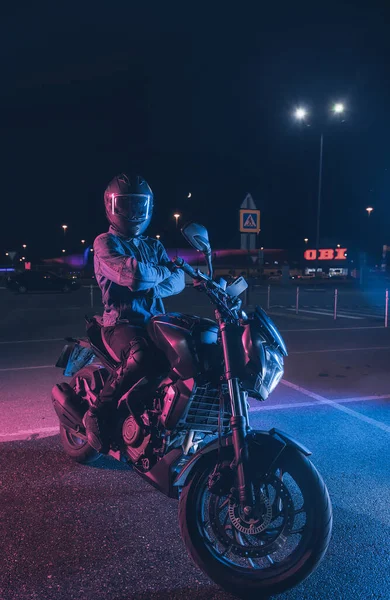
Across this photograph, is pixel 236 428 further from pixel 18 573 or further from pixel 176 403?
pixel 18 573

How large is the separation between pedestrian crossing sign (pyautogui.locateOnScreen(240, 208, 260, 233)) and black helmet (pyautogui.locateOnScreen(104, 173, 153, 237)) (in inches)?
450

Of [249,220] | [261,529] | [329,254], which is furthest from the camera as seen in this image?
[329,254]

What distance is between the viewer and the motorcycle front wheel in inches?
104

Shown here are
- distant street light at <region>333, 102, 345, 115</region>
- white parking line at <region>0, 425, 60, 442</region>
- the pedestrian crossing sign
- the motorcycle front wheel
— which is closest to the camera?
the motorcycle front wheel

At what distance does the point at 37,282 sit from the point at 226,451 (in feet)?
107

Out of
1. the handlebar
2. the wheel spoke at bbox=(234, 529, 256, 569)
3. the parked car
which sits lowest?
the parked car

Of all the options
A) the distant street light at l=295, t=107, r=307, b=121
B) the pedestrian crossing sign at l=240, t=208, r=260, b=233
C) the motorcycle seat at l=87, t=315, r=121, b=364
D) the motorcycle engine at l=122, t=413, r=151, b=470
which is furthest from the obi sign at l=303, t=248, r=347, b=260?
the motorcycle engine at l=122, t=413, r=151, b=470

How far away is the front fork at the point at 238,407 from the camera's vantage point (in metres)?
2.65

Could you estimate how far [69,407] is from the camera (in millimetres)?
4090

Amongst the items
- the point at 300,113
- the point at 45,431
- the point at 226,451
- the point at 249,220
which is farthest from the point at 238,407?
the point at 300,113

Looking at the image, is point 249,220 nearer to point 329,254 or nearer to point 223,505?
point 223,505

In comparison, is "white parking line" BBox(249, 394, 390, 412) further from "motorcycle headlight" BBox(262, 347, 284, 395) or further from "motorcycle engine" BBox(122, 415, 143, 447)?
"motorcycle headlight" BBox(262, 347, 284, 395)

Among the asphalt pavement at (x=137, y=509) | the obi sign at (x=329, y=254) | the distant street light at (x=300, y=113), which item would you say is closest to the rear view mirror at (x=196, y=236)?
the asphalt pavement at (x=137, y=509)

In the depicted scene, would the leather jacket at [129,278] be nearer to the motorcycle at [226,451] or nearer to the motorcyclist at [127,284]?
the motorcyclist at [127,284]
